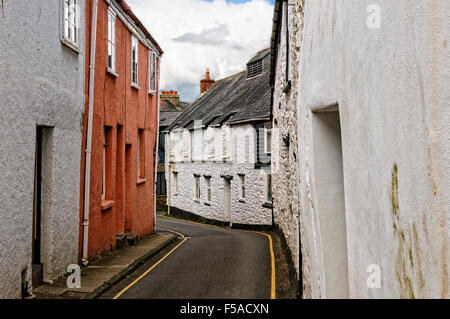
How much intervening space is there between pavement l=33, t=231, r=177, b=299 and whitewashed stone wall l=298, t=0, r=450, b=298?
5649mm

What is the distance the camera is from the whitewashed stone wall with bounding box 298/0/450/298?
6.50 feet

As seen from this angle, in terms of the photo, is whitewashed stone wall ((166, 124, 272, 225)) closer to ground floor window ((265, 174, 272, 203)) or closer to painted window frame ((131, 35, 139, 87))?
ground floor window ((265, 174, 272, 203))

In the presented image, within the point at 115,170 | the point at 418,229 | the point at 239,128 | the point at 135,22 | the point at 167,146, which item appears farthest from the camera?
the point at 167,146

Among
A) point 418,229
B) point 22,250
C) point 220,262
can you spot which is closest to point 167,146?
point 220,262

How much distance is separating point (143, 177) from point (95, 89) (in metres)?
6.53

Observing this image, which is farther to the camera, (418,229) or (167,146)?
(167,146)

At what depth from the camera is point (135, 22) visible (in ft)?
48.0

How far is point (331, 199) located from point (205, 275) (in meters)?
5.49

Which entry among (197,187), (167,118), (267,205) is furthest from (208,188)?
(167,118)

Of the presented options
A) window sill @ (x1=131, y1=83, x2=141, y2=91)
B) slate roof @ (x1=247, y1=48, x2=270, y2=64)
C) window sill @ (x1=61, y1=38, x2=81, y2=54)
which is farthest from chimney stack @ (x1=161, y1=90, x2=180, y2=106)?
window sill @ (x1=61, y1=38, x2=81, y2=54)

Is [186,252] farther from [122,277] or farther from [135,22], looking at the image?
[135,22]

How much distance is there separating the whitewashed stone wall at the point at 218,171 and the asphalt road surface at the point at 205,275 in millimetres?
8310

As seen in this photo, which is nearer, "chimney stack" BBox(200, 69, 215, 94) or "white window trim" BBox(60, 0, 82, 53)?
"white window trim" BBox(60, 0, 82, 53)

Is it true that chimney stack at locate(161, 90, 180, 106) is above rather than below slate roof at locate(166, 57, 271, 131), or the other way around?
above
